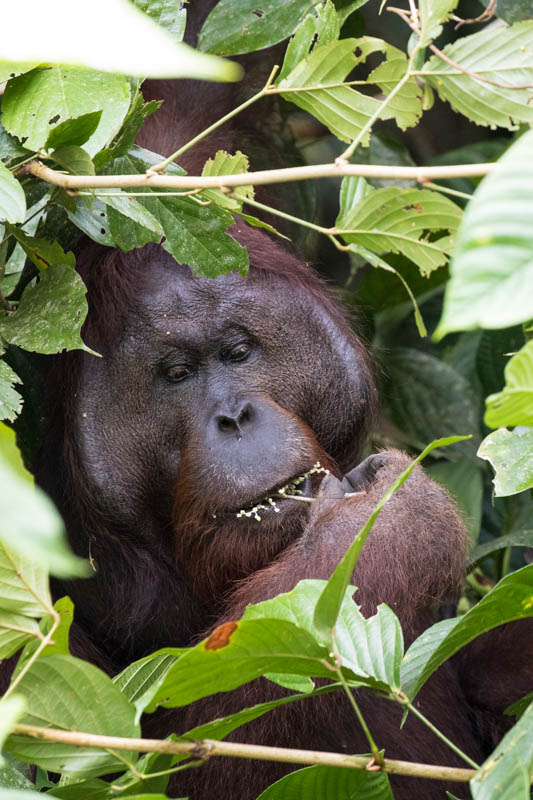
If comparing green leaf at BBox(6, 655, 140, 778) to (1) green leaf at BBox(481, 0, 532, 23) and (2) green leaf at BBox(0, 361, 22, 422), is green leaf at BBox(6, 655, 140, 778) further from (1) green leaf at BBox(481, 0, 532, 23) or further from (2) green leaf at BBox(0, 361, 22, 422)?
(1) green leaf at BBox(481, 0, 532, 23)

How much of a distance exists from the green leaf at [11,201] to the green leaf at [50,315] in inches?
12.8

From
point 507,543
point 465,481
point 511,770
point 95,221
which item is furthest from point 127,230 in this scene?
point 465,481

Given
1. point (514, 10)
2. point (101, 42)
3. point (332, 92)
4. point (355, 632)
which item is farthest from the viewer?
point (514, 10)

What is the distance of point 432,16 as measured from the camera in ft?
5.12

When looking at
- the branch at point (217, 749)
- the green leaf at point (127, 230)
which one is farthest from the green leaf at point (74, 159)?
the branch at point (217, 749)

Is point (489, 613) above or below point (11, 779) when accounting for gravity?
above

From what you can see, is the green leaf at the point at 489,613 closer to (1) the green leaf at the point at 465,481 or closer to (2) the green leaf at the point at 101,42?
(2) the green leaf at the point at 101,42

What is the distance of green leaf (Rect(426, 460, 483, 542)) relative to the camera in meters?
3.16

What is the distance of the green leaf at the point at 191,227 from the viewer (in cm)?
188

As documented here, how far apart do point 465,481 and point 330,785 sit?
6.44 feet

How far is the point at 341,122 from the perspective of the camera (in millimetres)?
1812

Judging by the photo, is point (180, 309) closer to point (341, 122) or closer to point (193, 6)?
point (341, 122)

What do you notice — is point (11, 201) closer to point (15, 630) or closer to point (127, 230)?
point (127, 230)

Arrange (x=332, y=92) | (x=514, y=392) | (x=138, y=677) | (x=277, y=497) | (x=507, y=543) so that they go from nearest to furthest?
(x=514, y=392), (x=138, y=677), (x=332, y=92), (x=277, y=497), (x=507, y=543)
